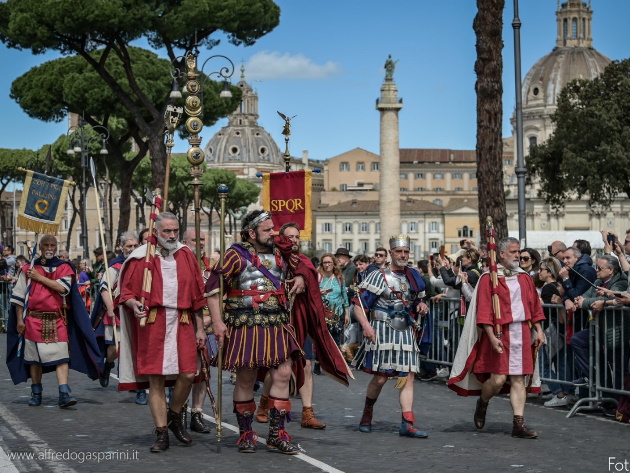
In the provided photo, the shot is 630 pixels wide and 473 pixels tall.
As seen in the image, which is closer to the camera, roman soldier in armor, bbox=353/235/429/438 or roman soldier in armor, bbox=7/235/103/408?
roman soldier in armor, bbox=353/235/429/438

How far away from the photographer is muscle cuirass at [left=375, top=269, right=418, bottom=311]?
405 inches

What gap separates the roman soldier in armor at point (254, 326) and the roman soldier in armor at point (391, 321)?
1.32 meters

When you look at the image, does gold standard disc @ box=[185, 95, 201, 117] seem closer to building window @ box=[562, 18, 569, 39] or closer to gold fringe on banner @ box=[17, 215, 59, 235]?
gold fringe on banner @ box=[17, 215, 59, 235]

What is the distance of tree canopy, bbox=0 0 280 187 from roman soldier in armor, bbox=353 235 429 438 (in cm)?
1963

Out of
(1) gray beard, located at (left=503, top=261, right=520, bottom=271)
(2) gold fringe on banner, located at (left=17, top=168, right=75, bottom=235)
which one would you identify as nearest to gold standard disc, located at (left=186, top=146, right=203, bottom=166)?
(1) gray beard, located at (left=503, top=261, right=520, bottom=271)

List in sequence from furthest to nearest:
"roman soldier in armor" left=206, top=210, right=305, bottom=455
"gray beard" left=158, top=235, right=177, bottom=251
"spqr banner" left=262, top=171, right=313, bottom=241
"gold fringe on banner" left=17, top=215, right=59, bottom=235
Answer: "spqr banner" left=262, top=171, right=313, bottom=241 < "gold fringe on banner" left=17, top=215, right=59, bottom=235 < "gray beard" left=158, top=235, right=177, bottom=251 < "roman soldier in armor" left=206, top=210, right=305, bottom=455

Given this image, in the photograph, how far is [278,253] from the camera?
9219mm

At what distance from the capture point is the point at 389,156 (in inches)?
3009

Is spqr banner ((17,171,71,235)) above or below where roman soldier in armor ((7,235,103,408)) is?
above

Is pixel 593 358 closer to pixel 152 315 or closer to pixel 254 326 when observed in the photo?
pixel 254 326

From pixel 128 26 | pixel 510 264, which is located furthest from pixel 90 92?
pixel 510 264

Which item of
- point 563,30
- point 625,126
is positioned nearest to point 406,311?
point 625,126

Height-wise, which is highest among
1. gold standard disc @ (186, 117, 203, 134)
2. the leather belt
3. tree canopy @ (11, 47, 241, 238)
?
tree canopy @ (11, 47, 241, 238)

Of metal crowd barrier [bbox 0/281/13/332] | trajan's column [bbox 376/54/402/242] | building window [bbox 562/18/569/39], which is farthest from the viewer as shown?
building window [bbox 562/18/569/39]
